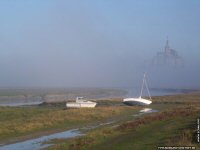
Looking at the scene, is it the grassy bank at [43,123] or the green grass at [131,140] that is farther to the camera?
the grassy bank at [43,123]

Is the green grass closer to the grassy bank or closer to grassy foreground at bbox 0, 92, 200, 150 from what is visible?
grassy foreground at bbox 0, 92, 200, 150

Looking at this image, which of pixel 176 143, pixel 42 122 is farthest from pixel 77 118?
pixel 176 143

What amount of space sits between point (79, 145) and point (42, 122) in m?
21.5

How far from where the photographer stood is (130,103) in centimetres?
10425

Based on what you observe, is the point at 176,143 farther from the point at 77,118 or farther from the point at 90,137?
the point at 77,118

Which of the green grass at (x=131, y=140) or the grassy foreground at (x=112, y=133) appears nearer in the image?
the green grass at (x=131, y=140)

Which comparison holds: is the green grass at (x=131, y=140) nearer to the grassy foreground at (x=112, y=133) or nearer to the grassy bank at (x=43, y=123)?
the grassy foreground at (x=112, y=133)

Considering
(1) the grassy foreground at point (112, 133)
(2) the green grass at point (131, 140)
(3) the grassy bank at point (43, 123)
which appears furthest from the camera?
(3) the grassy bank at point (43, 123)

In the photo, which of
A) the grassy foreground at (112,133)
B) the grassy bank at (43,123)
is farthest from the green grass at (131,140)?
the grassy bank at (43,123)

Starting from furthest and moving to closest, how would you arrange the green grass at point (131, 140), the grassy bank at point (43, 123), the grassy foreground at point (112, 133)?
1. the grassy bank at point (43, 123)
2. the grassy foreground at point (112, 133)
3. the green grass at point (131, 140)

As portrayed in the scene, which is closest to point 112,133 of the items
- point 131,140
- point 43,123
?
point 131,140

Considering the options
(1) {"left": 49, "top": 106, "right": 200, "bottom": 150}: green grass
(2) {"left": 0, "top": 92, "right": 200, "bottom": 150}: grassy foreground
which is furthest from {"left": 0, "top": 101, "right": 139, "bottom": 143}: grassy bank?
(1) {"left": 49, "top": 106, "right": 200, "bottom": 150}: green grass

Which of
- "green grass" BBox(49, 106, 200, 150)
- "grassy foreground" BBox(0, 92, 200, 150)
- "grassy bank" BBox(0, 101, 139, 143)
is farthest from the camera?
"grassy bank" BBox(0, 101, 139, 143)

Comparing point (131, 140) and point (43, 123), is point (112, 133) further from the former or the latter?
point (43, 123)
